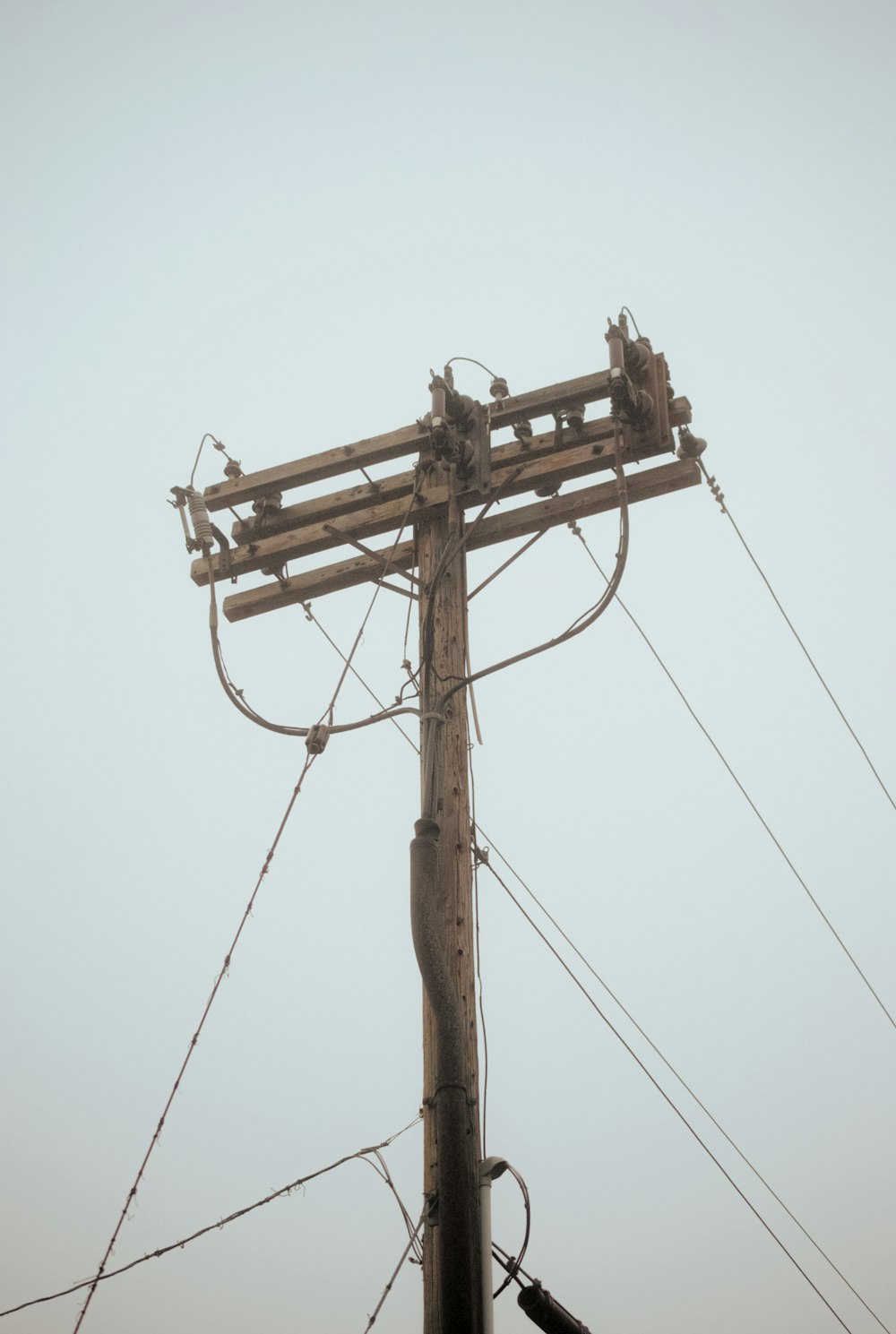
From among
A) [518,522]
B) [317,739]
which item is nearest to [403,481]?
[518,522]

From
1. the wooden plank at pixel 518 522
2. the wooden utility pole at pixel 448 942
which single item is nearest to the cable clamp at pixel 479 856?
the wooden utility pole at pixel 448 942

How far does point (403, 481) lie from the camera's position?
697 centimetres

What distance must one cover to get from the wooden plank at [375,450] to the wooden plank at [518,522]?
51cm

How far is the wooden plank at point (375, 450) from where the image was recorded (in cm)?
671

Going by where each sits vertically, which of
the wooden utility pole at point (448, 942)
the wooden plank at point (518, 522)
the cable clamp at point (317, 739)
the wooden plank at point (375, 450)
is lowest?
the wooden utility pole at point (448, 942)

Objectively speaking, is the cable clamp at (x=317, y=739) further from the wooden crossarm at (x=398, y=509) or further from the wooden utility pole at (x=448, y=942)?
the wooden crossarm at (x=398, y=509)

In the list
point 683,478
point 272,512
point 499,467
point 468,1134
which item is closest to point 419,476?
point 499,467

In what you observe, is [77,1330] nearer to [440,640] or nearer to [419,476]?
[440,640]

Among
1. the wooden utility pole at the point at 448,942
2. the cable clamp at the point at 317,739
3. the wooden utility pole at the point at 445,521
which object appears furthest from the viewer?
the cable clamp at the point at 317,739

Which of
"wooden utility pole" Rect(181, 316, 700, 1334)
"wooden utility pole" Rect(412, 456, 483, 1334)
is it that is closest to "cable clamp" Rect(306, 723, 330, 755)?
"wooden utility pole" Rect(181, 316, 700, 1334)

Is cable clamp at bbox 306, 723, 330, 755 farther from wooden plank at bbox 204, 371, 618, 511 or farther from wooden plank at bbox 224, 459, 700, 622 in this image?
wooden plank at bbox 204, 371, 618, 511

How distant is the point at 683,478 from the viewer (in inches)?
269

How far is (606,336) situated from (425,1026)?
12.1 ft

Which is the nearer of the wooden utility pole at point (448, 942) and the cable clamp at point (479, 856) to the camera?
the wooden utility pole at point (448, 942)
